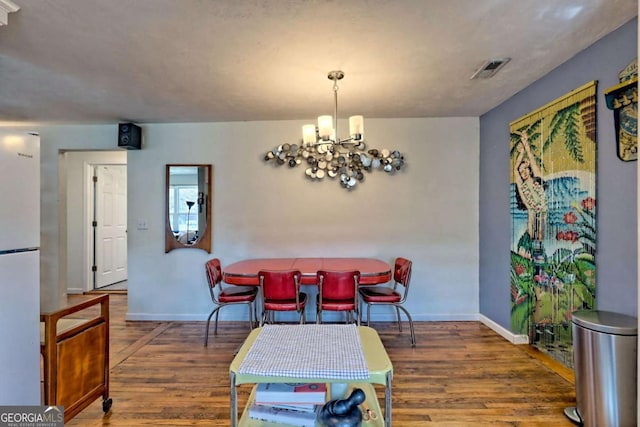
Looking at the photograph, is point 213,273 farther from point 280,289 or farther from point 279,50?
point 279,50

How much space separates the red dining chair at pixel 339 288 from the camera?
2.86 meters

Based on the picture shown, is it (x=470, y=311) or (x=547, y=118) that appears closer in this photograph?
(x=547, y=118)

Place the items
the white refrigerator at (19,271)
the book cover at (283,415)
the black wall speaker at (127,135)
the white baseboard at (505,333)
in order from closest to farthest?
1. the book cover at (283,415)
2. the white refrigerator at (19,271)
3. the white baseboard at (505,333)
4. the black wall speaker at (127,135)

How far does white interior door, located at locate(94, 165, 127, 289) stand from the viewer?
18.0ft

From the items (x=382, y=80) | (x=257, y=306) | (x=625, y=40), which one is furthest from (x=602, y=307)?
(x=257, y=306)

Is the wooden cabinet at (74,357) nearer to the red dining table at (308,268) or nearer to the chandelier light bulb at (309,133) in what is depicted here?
the red dining table at (308,268)

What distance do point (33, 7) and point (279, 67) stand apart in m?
1.42

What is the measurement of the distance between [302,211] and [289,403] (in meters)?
2.69

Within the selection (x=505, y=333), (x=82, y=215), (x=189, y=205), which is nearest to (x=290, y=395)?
(x=505, y=333)

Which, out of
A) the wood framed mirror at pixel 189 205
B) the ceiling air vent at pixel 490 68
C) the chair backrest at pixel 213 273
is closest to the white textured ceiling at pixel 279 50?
the ceiling air vent at pixel 490 68

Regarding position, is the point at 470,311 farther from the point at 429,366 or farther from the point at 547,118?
the point at 547,118

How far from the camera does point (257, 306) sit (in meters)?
3.84

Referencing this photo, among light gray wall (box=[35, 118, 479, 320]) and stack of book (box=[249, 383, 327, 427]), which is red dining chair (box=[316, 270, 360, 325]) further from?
stack of book (box=[249, 383, 327, 427])

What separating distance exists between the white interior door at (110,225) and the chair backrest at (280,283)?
4.09 metres
